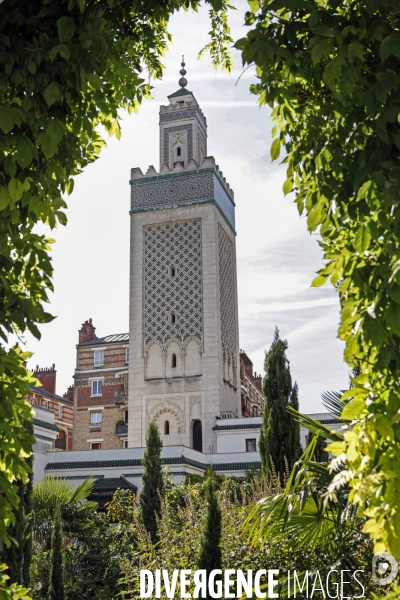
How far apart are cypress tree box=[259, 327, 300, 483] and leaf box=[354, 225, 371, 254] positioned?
31.3 ft

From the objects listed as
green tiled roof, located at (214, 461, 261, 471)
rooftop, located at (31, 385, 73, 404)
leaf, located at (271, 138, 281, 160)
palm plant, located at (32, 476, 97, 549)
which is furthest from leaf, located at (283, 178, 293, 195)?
rooftop, located at (31, 385, 73, 404)

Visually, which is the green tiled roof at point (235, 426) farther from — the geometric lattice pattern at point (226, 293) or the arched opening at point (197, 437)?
the geometric lattice pattern at point (226, 293)

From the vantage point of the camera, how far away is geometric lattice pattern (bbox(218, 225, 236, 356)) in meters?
30.2

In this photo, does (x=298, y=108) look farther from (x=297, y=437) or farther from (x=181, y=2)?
(x=297, y=437)

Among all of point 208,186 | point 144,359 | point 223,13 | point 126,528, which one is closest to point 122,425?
point 144,359

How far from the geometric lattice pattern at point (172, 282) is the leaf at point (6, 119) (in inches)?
1018

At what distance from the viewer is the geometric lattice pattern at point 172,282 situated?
28969 mm

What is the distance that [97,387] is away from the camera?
35531mm

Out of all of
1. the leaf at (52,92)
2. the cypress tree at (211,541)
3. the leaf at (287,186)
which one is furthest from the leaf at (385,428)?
the cypress tree at (211,541)

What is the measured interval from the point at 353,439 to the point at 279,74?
1340mm

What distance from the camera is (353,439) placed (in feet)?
7.02

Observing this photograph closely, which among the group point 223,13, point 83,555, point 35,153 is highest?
point 223,13

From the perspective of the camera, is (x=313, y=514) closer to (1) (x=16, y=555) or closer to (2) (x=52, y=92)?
(2) (x=52, y=92)

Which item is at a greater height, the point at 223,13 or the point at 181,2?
the point at 223,13
